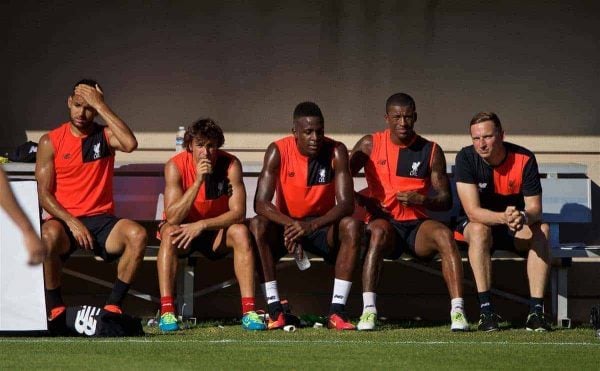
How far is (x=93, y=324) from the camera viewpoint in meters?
8.94

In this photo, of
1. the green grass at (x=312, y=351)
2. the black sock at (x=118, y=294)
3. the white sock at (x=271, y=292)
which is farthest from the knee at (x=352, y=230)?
the black sock at (x=118, y=294)

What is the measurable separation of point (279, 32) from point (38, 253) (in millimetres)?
7232

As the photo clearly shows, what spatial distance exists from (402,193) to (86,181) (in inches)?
93.5

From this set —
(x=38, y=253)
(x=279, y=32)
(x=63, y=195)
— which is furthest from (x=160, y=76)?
(x=38, y=253)

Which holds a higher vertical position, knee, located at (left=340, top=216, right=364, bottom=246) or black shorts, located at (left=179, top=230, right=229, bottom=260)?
knee, located at (left=340, top=216, right=364, bottom=246)

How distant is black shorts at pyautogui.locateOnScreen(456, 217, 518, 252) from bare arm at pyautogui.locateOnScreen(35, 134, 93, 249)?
2.77 meters

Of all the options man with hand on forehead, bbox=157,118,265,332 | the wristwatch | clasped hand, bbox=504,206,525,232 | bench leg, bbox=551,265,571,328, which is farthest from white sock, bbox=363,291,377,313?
bench leg, bbox=551,265,571,328

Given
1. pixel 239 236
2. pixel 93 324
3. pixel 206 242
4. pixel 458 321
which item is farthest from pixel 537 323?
pixel 93 324

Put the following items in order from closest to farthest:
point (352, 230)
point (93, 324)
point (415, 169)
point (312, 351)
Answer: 1. point (312, 351)
2. point (93, 324)
3. point (352, 230)
4. point (415, 169)

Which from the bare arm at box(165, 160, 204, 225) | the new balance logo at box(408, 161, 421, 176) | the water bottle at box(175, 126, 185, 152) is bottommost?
the bare arm at box(165, 160, 204, 225)

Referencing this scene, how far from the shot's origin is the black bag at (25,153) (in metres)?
11.0

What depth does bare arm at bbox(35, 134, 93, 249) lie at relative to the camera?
9797 mm

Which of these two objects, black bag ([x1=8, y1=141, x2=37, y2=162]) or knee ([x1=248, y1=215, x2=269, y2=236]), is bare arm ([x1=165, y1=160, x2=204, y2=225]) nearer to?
knee ([x1=248, y1=215, x2=269, y2=236])

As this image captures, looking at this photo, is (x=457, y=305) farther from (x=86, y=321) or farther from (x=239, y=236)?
(x=86, y=321)
